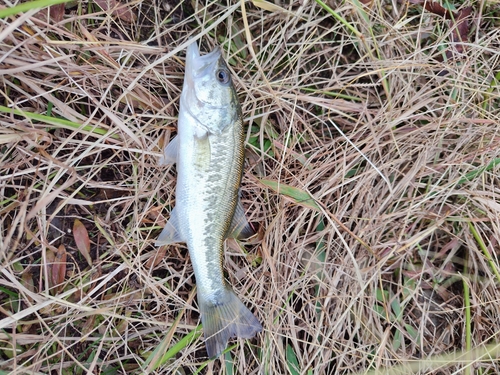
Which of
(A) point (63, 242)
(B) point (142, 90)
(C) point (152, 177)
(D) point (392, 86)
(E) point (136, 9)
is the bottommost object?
(A) point (63, 242)

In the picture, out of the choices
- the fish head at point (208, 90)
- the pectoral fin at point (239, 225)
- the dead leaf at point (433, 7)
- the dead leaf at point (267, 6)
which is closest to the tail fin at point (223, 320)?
the pectoral fin at point (239, 225)

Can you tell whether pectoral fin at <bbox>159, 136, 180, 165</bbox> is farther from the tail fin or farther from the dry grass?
the tail fin

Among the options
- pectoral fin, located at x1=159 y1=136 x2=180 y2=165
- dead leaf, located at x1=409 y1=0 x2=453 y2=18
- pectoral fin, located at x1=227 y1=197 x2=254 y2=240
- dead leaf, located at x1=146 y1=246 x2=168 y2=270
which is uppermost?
dead leaf, located at x1=409 y1=0 x2=453 y2=18

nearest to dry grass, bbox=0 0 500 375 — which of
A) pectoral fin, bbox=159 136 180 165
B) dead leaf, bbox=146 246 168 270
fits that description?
dead leaf, bbox=146 246 168 270

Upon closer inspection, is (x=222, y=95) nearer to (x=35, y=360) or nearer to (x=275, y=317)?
(x=275, y=317)

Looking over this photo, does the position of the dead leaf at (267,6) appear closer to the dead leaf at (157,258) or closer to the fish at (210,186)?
the fish at (210,186)

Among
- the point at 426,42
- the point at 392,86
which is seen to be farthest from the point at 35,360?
the point at 426,42

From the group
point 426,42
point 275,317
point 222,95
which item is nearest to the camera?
point 222,95
